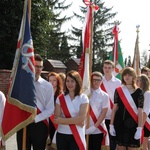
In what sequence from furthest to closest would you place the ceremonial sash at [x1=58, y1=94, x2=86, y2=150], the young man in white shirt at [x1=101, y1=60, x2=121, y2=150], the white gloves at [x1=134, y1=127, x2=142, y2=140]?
1. the young man in white shirt at [x1=101, y1=60, x2=121, y2=150]
2. the white gloves at [x1=134, y1=127, x2=142, y2=140]
3. the ceremonial sash at [x1=58, y1=94, x2=86, y2=150]

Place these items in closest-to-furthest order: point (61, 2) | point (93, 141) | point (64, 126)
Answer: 1. point (64, 126)
2. point (93, 141)
3. point (61, 2)

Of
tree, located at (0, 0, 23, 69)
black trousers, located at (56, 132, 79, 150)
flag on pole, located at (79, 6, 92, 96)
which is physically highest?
tree, located at (0, 0, 23, 69)

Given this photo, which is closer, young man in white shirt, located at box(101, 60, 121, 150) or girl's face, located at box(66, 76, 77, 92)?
girl's face, located at box(66, 76, 77, 92)

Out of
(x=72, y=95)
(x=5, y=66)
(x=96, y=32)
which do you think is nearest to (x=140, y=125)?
(x=72, y=95)

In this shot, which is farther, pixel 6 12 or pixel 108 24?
pixel 108 24

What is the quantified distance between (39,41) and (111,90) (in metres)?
14.7

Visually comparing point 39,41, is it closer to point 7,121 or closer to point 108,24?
point 7,121

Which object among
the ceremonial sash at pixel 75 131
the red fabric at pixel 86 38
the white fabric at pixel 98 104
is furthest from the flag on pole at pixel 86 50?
the ceremonial sash at pixel 75 131

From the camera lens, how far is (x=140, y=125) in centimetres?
430

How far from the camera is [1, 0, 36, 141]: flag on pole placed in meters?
3.87

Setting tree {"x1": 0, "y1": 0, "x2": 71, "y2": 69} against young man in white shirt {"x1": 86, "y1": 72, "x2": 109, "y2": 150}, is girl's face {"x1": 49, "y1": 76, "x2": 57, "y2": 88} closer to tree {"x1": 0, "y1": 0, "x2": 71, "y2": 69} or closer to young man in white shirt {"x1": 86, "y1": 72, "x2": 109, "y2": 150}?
young man in white shirt {"x1": 86, "y1": 72, "x2": 109, "y2": 150}

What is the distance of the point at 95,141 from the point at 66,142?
965 mm

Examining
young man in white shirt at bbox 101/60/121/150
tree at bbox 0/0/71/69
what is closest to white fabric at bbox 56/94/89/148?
young man in white shirt at bbox 101/60/121/150

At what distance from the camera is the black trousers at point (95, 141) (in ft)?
15.2
